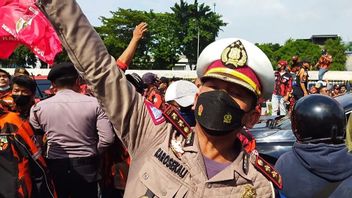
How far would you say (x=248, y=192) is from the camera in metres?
1.63

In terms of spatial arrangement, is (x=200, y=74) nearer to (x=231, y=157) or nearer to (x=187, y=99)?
(x=231, y=157)

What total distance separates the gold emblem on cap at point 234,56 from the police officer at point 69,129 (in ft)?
7.53

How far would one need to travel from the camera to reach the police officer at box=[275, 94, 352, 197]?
2414mm

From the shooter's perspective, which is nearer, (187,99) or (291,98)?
(187,99)

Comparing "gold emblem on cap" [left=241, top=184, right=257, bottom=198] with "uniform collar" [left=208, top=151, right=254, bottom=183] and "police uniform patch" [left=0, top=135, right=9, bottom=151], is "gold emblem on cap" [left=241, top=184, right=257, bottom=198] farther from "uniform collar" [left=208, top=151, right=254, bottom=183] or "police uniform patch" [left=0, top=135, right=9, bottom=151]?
"police uniform patch" [left=0, top=135, right=9, bottom=151]

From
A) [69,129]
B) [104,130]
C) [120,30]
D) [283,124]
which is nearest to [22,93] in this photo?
[69,129]

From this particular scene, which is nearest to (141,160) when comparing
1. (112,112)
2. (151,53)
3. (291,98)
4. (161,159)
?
(161,159)

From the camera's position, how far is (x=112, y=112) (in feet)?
5.21

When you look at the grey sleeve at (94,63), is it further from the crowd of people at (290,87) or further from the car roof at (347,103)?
the crowd of people at (290,87)

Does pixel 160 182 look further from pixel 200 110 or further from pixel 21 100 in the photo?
pixel 21 100

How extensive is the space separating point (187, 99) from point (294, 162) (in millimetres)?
1649

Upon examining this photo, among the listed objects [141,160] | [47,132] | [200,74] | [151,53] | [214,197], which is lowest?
[151,53]

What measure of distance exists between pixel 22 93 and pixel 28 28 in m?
0.71

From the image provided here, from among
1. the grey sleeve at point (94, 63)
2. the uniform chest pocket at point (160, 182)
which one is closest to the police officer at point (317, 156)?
the uniform chest pocket at point (160, 182)
